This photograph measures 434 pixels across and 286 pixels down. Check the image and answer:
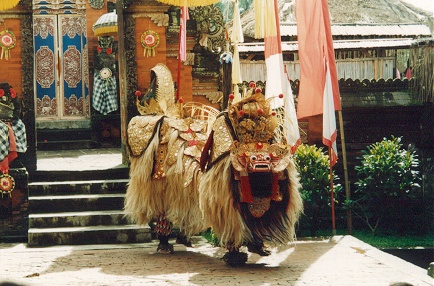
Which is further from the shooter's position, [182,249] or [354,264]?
[182,249]

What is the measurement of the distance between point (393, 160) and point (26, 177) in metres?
6.30

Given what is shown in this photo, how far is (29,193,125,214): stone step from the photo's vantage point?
998cm

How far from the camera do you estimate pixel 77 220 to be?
9.68m

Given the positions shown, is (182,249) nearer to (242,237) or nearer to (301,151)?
(242,237)

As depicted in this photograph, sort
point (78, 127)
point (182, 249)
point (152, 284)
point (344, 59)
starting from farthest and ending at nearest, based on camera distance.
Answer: point (344, 59)
point (78, 127)
point (182, 249)
point (152, 284)

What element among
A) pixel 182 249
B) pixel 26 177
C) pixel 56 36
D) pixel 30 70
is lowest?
pixel 182 249

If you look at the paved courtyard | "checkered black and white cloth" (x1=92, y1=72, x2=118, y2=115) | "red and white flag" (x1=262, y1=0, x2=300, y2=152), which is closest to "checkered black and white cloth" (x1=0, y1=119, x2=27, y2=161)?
the paved courtyard

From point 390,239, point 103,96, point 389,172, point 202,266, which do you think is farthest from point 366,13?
point 202,266

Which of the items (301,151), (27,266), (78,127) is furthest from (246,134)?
(78,127)

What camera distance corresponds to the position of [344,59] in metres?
17.9

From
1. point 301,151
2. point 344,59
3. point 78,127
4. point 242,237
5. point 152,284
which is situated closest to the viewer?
point 152,284

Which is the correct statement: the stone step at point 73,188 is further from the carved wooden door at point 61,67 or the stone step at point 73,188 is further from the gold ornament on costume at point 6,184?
the carved wooden door at point 61,67

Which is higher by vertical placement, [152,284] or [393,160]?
[393,160]

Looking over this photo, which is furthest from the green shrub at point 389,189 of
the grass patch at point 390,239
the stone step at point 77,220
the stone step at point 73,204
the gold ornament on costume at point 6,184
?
the gold ornament on costume at point 6,184
